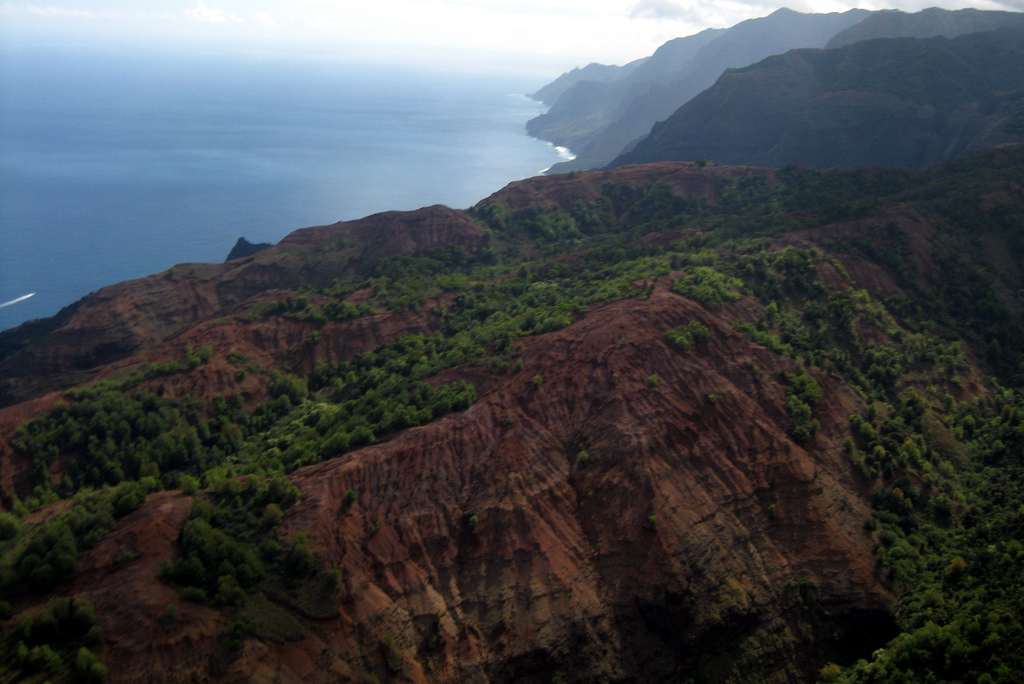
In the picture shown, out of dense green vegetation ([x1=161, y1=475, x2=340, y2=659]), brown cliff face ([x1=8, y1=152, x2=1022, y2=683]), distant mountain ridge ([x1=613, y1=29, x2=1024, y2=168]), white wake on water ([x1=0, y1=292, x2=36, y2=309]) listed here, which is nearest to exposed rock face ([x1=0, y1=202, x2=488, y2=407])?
brown cliff face ([x1=8, y1=152, x2=1022, y2=683])

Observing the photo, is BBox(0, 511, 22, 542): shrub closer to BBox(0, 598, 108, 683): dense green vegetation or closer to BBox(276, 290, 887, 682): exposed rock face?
BBox(0, 598, 108, 683): dense green vegetation

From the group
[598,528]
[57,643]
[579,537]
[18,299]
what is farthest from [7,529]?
[18,299]

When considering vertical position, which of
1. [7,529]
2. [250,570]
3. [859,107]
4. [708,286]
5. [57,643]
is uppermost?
[859,107]

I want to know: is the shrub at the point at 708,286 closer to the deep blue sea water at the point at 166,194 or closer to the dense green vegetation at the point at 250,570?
the dense green vegetation at the point at 250,570

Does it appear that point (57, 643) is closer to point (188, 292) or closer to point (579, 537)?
point (579, 537)

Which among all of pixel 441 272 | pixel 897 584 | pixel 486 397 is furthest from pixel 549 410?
pixel 441 272
